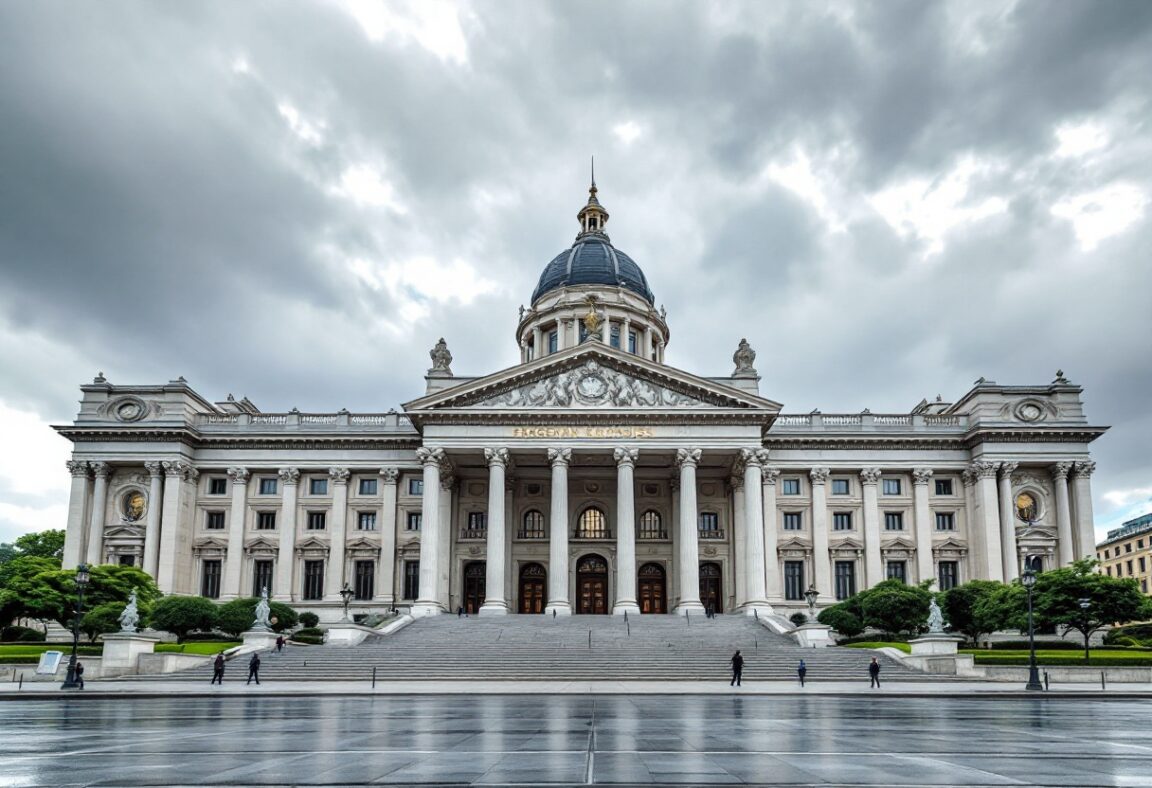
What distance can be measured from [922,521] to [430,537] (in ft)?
114

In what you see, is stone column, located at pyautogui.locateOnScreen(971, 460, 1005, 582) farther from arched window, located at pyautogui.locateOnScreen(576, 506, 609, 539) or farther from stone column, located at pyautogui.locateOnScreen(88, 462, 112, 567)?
stone column, located at pyautogui.locateOnScreen(88, 462, 112, 567)

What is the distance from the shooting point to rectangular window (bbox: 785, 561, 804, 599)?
222 ft

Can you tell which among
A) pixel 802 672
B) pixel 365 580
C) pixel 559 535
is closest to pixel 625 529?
pixel 559 535

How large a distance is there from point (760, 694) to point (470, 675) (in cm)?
1414

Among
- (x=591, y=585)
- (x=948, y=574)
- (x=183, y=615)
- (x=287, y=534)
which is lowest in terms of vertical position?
(x=183, y=615)

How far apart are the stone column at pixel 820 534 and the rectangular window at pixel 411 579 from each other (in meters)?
28.1

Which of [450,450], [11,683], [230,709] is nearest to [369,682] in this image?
[230,709]

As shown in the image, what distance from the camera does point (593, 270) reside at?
90312 mm

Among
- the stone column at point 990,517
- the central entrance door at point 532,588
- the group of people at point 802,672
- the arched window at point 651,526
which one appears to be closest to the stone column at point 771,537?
the arched window at point 651,526

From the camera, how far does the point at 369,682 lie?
38.5m

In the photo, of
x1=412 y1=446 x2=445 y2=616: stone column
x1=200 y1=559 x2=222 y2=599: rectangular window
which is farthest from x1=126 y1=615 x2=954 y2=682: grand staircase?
x1=200 y1=559 x2=222 y2=599: rectangular window

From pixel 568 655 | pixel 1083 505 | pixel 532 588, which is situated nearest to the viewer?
pixel 568 655

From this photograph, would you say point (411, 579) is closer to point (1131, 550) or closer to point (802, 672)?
point (802, 672)

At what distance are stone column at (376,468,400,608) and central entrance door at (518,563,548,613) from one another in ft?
30.0
